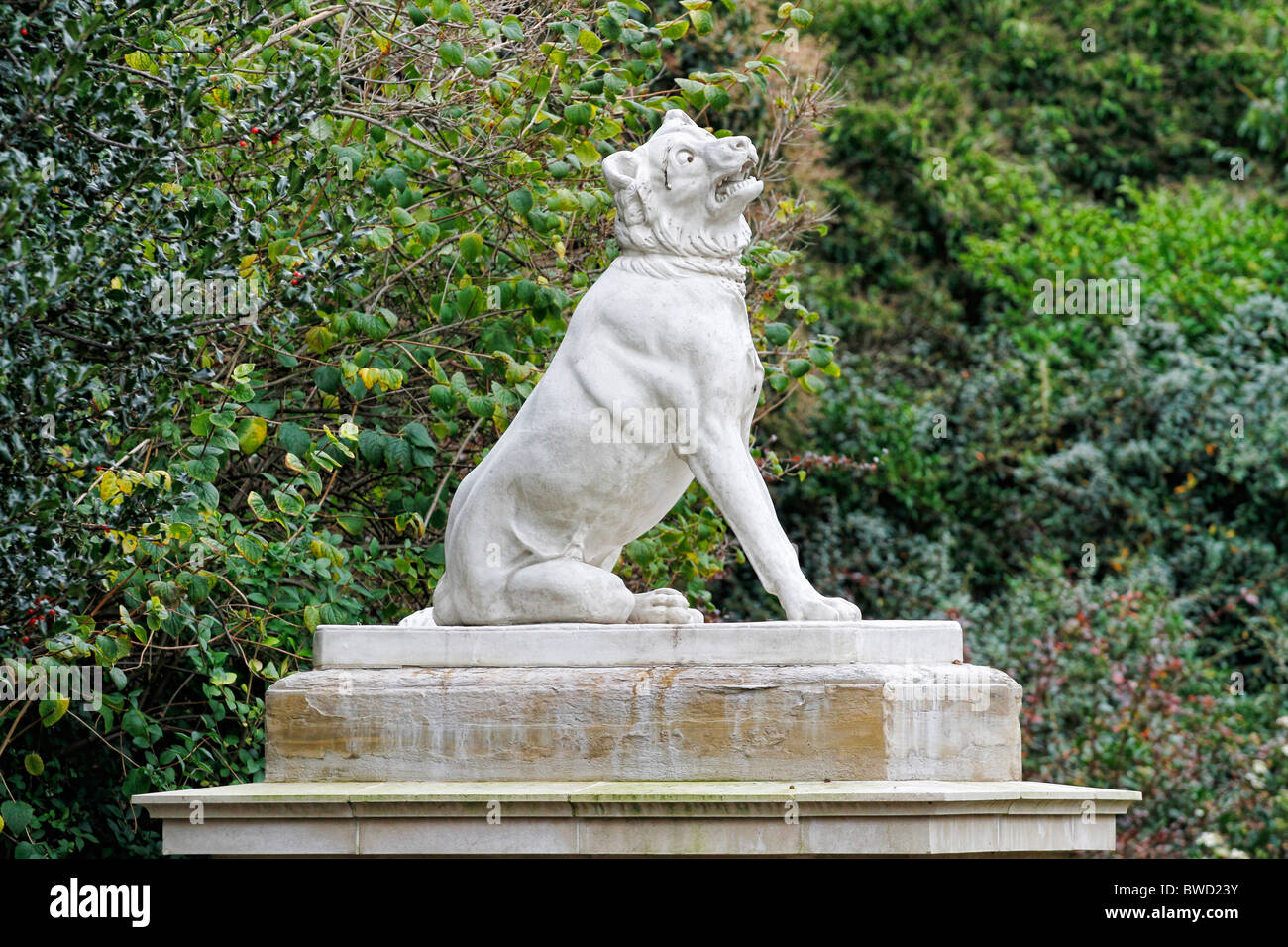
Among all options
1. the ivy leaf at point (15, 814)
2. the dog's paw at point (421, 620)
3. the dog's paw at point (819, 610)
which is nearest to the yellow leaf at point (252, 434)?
the dog's paw at point (421, 620)

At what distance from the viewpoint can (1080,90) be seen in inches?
661

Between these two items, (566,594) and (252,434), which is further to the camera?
(252,434)

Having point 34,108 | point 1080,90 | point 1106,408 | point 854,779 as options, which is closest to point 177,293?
point 34,108

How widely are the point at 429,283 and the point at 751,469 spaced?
3789 mm

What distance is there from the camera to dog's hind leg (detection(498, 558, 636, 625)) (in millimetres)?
6035

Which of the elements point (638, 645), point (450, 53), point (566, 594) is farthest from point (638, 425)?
point (450, 53)

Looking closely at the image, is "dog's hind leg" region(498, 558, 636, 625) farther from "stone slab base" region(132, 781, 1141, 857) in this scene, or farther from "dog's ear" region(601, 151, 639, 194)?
"dog's ear" region(601, 151, 639, 194)

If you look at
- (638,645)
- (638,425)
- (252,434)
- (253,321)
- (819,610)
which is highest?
(253,321)

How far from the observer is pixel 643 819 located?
5.32 metres

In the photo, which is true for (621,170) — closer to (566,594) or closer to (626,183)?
(626,183)

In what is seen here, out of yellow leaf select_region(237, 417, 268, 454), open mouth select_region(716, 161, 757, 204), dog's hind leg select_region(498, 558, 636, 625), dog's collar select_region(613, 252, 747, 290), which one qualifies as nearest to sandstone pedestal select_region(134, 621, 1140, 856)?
dog's hind leg select_region(498, 558, 636, 625)

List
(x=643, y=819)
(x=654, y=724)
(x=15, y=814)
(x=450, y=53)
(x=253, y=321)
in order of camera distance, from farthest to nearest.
A: 1. (x=450, y=53)
2. (x=15, y=814)
3. (x=253, y=321)
4. (x=654, y=724)
5. (x=643, y=819)

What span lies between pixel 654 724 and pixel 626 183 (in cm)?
185
